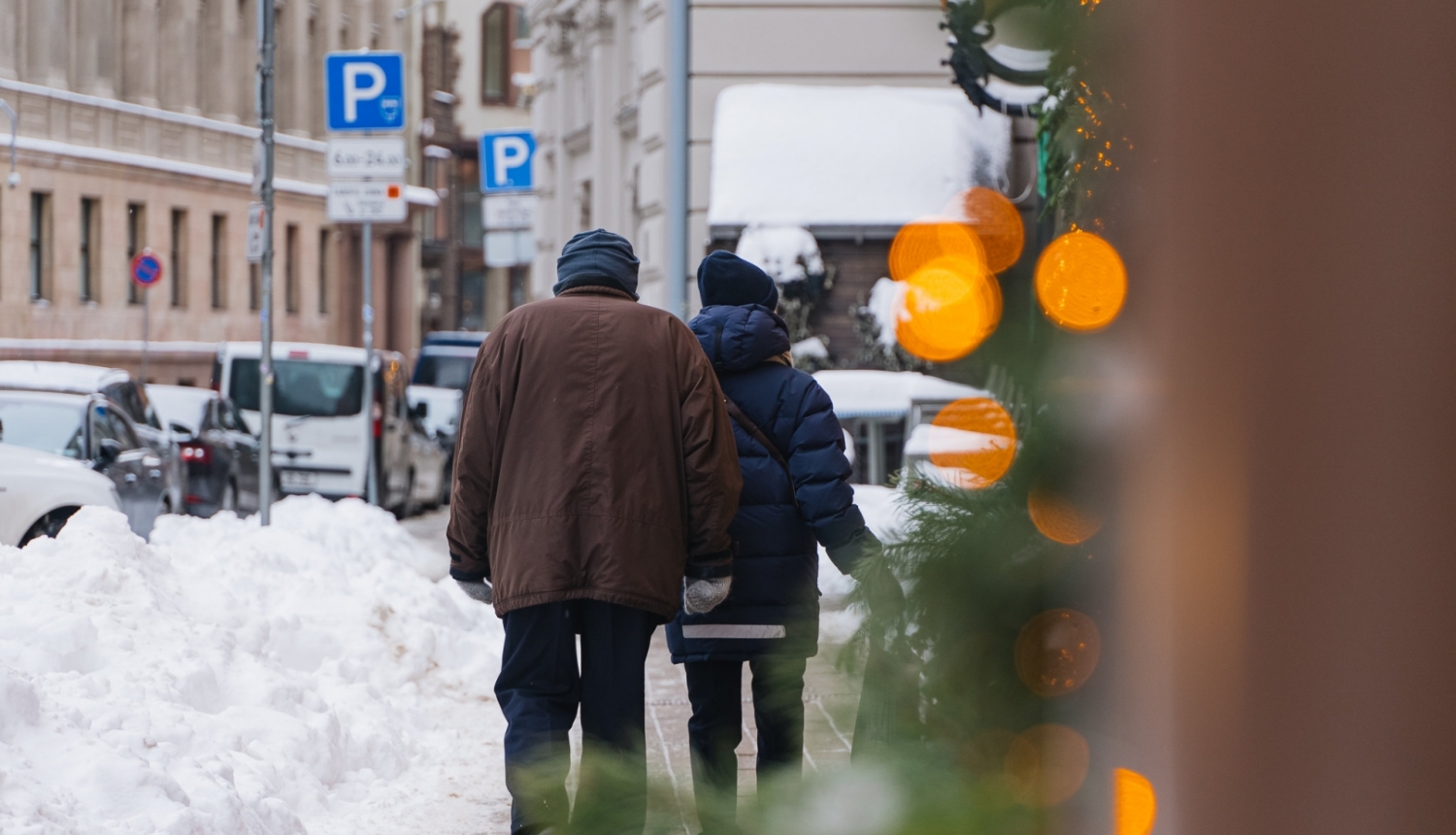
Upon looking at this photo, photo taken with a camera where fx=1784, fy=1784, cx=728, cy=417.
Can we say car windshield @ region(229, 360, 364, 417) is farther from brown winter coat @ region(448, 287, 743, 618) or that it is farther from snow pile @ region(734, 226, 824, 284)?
brown winter coat @ region(448, 287, 743, 618)

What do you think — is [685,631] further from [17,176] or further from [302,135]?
[302,135]

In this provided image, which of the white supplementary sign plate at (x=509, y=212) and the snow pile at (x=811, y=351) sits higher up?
the white supplementary sign plate at (x=509, y=212)

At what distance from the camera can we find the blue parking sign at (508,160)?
23172 millimetres

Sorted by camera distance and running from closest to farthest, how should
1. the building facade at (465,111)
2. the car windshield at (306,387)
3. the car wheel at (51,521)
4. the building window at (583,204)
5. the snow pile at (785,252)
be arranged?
the car wheel at (51,521) → the snow pile at (785,252) → the car windshield at (306,387) → the building window at (583,204) → the building facade at (465,111)

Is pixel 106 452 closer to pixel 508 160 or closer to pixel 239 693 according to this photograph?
pixel 239 693

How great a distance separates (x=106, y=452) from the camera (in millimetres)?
12227

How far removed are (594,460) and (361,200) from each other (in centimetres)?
1069

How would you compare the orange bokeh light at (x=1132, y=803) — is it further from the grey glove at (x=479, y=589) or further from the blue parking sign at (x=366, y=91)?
the blue parking sign at (x=366, y=91)

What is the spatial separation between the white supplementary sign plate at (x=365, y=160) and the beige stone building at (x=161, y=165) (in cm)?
1384

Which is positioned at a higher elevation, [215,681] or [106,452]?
[106,452]

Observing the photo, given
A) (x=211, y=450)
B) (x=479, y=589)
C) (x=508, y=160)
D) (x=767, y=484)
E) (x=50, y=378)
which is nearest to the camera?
(x=479, y=589)

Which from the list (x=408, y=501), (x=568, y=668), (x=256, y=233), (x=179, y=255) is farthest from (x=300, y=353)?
(x=179, y=255)

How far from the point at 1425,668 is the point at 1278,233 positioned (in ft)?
0.63

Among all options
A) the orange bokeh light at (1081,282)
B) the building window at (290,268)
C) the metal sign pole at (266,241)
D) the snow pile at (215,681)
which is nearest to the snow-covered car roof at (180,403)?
the metal sign pole at (266,241)
